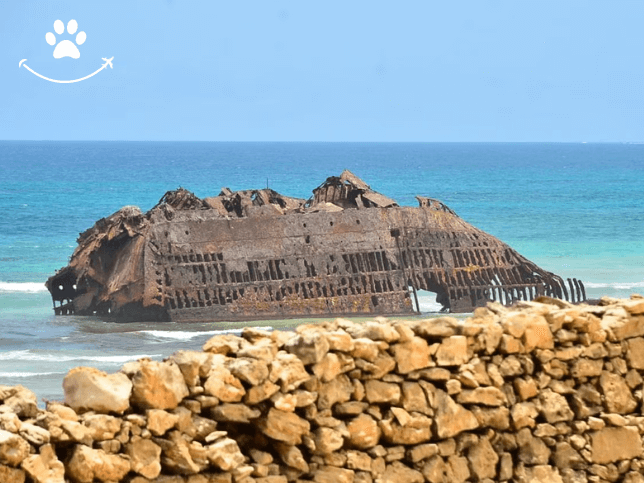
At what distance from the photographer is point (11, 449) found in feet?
21.6

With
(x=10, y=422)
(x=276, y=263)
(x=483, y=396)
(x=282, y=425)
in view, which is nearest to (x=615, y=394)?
(x=483, y=396)

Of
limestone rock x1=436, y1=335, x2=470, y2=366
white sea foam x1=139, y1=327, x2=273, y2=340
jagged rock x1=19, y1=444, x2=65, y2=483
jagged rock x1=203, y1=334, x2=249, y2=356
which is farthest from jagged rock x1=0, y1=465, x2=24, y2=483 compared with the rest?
white sea foam x1=139, y1=327, x2=273, y2=340

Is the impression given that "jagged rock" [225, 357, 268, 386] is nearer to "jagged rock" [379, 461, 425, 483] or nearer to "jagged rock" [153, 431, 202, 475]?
"jagged rock" [153, 431, 202, 475]

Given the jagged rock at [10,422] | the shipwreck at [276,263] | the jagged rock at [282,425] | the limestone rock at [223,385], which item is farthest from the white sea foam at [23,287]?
the jagged rock at [10,422]

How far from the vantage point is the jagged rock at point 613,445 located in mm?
8547

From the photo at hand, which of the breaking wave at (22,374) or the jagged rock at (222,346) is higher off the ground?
the jagged rock at (222,346)

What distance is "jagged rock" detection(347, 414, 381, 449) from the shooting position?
25.5 feet

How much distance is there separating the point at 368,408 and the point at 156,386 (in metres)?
1.35

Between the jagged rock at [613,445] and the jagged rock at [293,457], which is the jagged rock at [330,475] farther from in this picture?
the jagged rock at [613,445]

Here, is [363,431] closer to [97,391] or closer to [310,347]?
[310,347]

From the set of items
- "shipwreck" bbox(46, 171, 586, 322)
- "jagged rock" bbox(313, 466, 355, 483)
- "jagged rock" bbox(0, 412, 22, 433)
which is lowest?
"jagged rock" bbox(313, 466, 355, 483)

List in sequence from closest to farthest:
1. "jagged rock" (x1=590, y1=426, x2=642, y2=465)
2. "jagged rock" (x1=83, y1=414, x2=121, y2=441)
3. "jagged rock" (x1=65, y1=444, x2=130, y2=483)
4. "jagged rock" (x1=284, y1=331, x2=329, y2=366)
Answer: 1. "jagged rock" (x1=65, y1=444, x2=130, y2=483)
2. "jagged rock" (x1=83, y1=414, x2=121, y2=441)
3. "jagged rock" (x1=284, y1=331, x2=329, y2=366)
4. "jagged rock" (x1=590, y1=426, x2=642, y2=465)

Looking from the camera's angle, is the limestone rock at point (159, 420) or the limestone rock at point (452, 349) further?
the limestone rock at point (452, 349)

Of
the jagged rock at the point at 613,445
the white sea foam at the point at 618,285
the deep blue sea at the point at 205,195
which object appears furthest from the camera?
the white sea foam at the point at 618,285
